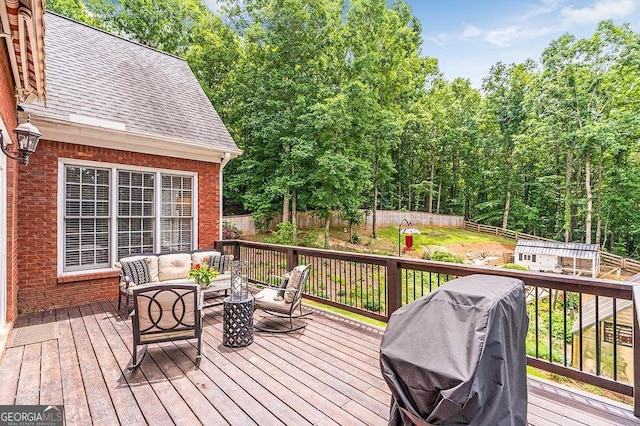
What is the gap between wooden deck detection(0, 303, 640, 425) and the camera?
2.42 metres

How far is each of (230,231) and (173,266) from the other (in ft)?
29.5

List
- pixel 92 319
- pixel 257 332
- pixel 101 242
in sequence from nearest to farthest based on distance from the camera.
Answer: pixel 257 332 → pixel 92 319 → pixel 101 242

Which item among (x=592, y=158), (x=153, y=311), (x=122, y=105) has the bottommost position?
(x=153, y=311)

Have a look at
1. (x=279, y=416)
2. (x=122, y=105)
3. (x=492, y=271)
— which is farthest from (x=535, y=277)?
(x=122, y=105)

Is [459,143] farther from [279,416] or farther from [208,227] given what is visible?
[279,416]

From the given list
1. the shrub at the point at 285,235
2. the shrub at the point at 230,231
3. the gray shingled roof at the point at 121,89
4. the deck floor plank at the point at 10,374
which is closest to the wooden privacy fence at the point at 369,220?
the shrub at the point at 230,231

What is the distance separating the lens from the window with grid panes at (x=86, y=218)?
17.5ft

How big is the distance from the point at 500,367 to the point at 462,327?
0.24 metres

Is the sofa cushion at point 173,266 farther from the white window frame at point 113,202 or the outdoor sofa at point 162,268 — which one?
the white window frame at point 113,202

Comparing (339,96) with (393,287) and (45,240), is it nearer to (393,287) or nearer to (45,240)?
(393,287)

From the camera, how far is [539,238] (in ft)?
78.8

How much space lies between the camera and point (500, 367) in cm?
148

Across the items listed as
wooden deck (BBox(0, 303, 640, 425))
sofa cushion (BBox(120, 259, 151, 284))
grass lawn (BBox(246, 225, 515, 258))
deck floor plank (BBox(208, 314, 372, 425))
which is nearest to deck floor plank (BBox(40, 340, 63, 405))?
wooden deck (BBox(0, 303, 640, 425))

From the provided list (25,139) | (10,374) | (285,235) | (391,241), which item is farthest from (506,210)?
(10,374)
